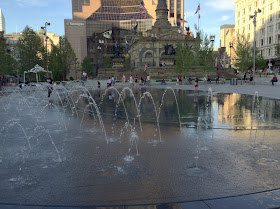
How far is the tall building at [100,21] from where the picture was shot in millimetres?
102938

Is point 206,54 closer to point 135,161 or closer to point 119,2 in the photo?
point 135,161

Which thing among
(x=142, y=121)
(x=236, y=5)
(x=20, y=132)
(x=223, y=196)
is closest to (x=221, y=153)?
(x=223, y=196)

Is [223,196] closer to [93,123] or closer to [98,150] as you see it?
→ [98,150]

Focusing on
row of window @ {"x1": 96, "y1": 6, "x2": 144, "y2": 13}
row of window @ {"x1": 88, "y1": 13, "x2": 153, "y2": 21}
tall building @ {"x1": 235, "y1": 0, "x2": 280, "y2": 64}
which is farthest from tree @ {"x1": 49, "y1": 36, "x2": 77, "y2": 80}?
row of window @ {"x1": 96, "y1": 6, "x2": 144, "y2": 13}

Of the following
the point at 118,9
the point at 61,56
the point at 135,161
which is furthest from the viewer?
the point at 118,9

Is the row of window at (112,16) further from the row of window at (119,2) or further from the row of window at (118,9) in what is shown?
the row of window at (119,2)

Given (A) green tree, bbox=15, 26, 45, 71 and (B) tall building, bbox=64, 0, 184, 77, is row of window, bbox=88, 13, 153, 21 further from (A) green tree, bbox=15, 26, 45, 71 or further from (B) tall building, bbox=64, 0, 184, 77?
(A) green tree, bbox=15, 26, 45, 71

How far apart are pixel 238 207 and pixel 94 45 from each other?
108m

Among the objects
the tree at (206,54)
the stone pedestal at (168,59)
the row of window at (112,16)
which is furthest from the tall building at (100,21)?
the tree at (206,54)

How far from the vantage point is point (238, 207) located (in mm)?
4117

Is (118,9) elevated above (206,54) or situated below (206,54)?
above

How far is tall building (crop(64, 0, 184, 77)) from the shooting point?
338 ft

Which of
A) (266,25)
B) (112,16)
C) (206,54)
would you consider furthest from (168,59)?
(112,16)

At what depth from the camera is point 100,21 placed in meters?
106
